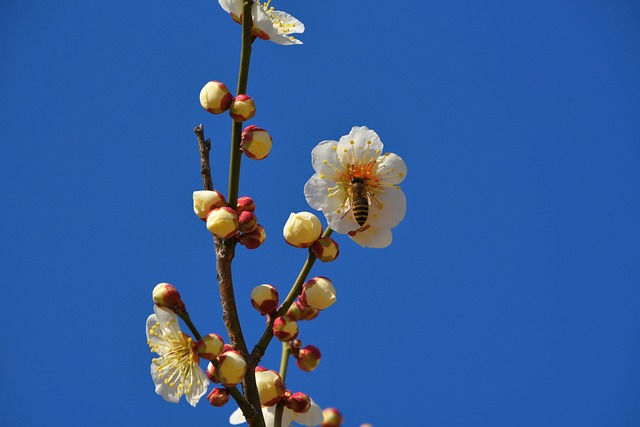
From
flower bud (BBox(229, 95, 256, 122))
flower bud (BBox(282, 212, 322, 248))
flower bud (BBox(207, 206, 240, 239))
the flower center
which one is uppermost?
the flower center

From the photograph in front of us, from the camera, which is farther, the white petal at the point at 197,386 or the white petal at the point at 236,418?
the white petal at the point at 236,418

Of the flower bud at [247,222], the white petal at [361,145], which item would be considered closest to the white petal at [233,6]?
the white petal at [361,145]

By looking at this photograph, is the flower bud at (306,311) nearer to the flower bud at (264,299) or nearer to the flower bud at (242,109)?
the flower bud at (264,299)

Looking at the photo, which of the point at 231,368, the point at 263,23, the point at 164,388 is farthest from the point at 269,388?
the point at 263,23

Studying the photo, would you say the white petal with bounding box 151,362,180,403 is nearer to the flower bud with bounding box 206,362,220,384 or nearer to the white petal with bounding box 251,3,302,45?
the flower bud with bounding box 206,362,220,384

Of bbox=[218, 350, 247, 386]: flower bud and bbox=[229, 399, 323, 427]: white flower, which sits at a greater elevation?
bbox=[229, 399, 323, 427]: white flower

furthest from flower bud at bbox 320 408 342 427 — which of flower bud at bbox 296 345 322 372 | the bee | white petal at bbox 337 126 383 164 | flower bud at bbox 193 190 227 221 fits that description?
white petal at bbox 337 126 383 164

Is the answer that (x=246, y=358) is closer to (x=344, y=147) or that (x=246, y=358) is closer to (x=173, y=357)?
(x=173, y=357)
